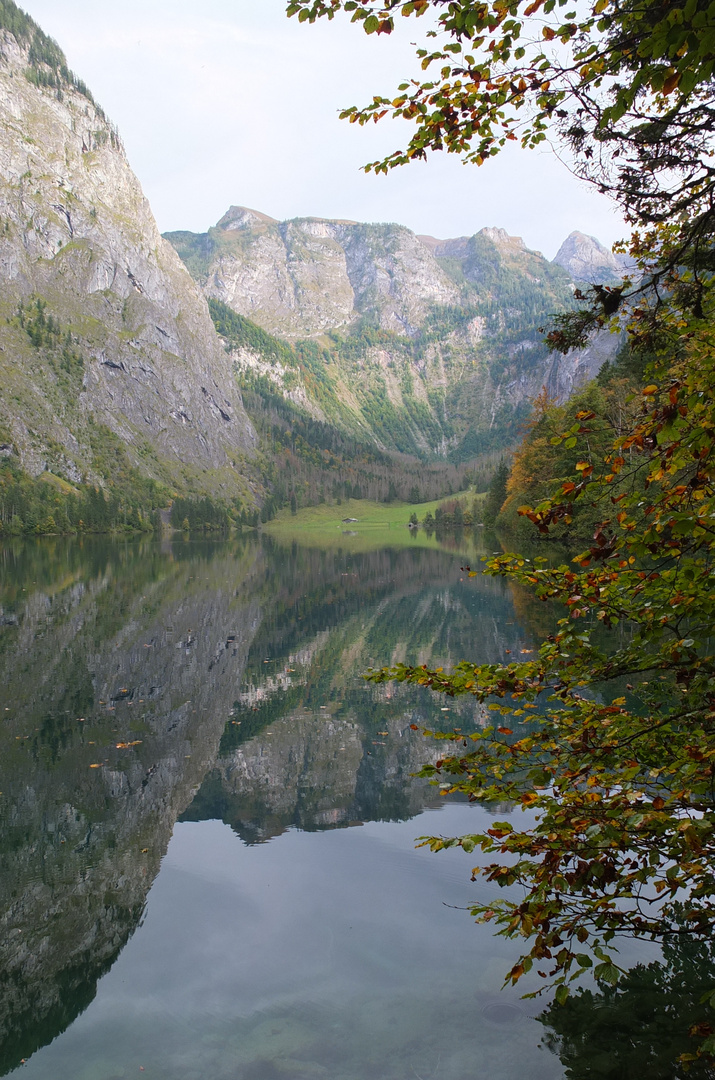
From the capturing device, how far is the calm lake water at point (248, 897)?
24.8 feet

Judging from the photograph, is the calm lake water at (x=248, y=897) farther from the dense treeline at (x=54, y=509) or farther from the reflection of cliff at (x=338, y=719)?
the dense treeline at (x=54, y=509)

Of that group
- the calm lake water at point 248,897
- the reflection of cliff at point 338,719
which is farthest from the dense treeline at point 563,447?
the calm lake water at point 248,897

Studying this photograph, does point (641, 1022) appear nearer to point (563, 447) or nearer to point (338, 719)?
point (338, 719)

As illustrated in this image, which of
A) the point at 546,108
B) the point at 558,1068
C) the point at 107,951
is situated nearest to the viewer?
the point at 546,108

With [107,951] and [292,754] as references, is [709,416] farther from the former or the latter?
[292,754]

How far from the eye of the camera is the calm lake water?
24.8 feet

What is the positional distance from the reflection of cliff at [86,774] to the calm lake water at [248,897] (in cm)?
6

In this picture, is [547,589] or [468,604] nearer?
[547,589]

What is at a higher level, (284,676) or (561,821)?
(561,821)

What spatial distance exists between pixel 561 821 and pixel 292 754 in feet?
43.7

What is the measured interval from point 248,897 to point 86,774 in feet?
22.0

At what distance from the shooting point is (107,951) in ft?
32.0

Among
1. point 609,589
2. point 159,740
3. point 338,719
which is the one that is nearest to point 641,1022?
point 609,589

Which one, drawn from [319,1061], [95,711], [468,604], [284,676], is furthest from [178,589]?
[319,1061]
